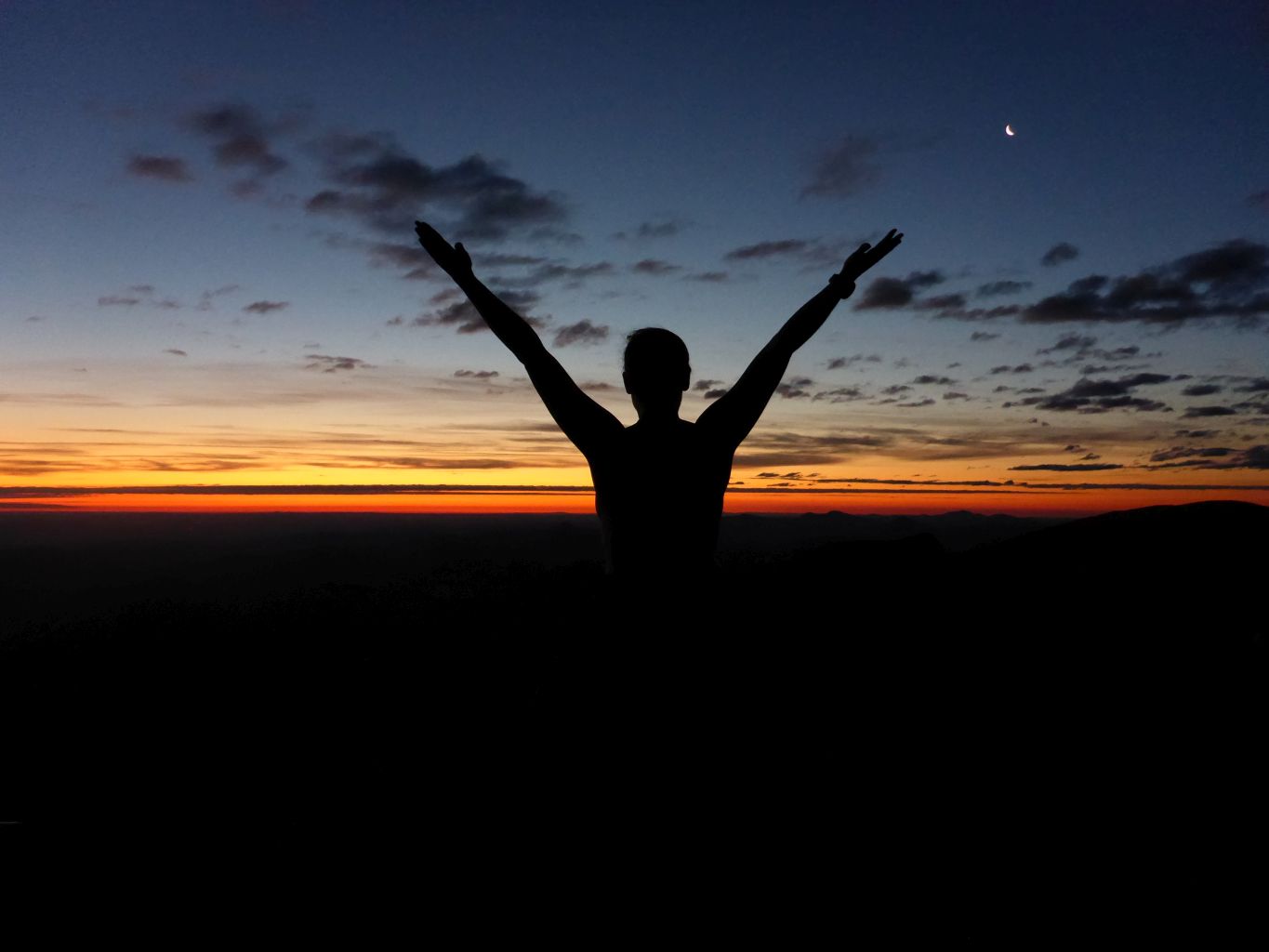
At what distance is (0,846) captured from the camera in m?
4.99

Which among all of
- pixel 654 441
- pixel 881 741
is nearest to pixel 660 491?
pixel 654 441

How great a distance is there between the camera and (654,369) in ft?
10.1

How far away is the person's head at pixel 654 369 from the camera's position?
10.1 ft

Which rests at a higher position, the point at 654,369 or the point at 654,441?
the point at 654,369

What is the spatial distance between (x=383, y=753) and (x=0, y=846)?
6573 mm

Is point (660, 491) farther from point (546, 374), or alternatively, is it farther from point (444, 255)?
point (444, 255)

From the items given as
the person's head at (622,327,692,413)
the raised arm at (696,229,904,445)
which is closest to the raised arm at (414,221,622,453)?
the person's head at (622,327,692,413)

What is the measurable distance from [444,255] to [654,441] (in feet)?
3.89

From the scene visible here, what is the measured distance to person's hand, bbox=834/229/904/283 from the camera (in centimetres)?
366

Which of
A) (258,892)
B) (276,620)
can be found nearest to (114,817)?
(258,892)

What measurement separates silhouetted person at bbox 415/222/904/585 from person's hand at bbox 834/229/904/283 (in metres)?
0.75

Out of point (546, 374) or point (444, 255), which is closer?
point (546, 374)

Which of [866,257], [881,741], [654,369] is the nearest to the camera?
[654,369]

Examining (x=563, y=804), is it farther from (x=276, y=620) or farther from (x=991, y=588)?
(x=276, y=620)
